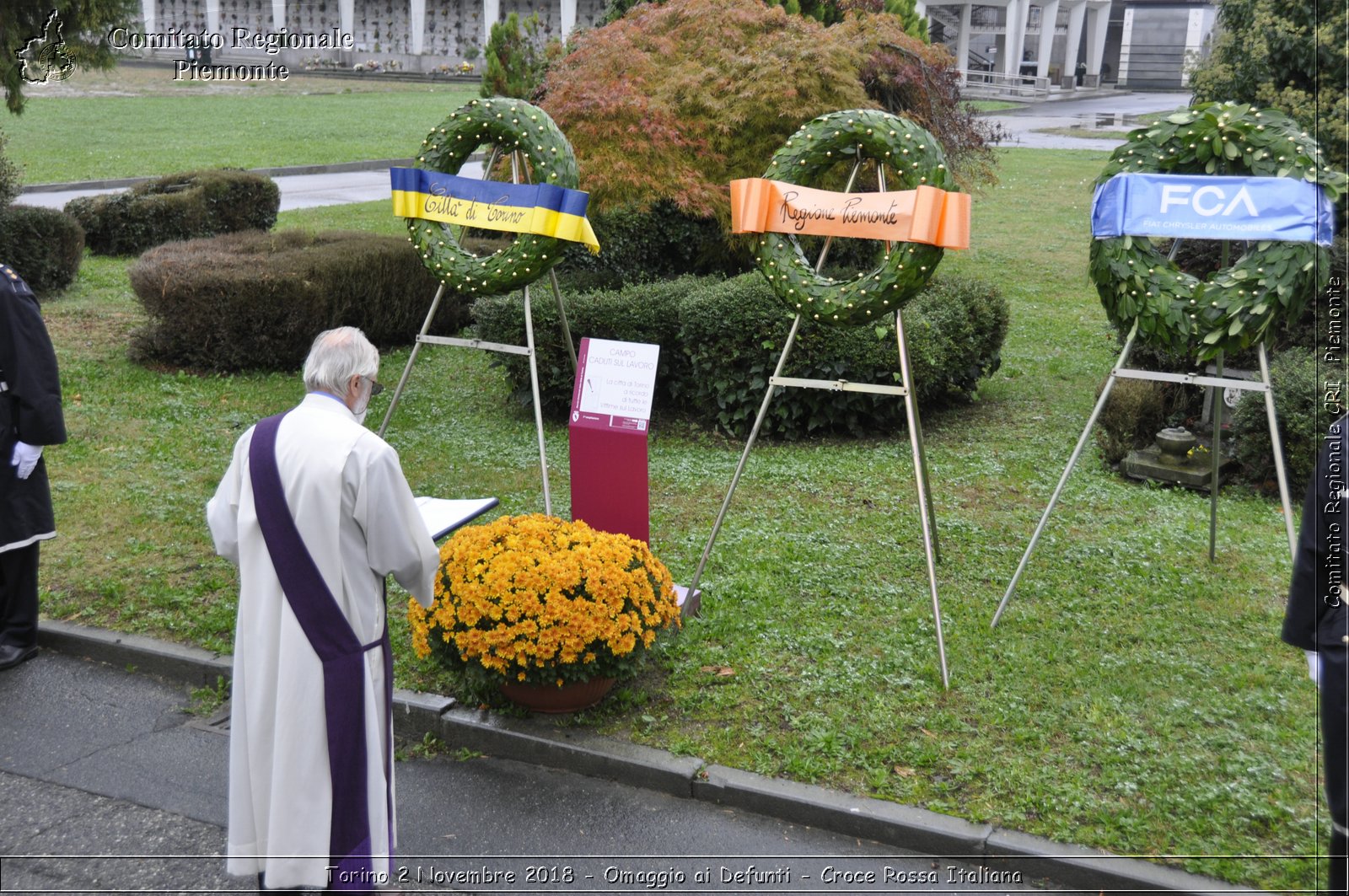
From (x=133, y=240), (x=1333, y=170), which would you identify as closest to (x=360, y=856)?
(x=1333, y=170)

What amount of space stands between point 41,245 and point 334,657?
37.1 ft

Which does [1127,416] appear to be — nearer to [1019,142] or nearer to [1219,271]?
[1219,271]

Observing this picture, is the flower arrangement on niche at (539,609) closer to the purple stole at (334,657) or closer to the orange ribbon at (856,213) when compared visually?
the purple stole at (334,657)

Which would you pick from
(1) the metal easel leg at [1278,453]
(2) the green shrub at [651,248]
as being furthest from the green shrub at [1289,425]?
(2) the green shrub at [651,248]

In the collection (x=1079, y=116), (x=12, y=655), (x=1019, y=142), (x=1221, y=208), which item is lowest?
(x=12, y=655)

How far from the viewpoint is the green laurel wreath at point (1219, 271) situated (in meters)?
4.98

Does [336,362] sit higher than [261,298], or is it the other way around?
[336,362]

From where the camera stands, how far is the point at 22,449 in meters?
5.45

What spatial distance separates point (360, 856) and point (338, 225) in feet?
47.9

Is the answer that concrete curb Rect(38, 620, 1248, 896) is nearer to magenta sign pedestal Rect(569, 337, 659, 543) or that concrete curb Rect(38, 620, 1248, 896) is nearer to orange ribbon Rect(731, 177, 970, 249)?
magenta sign pedestal Rect(569, 337, 659, 543)

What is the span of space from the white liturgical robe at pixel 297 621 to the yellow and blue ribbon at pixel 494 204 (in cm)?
249

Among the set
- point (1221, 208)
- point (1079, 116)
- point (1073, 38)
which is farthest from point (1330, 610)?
point (1073, 38)

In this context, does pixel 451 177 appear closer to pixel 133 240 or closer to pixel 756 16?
pixel 756 16

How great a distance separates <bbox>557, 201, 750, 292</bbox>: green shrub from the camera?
37.1 ft
